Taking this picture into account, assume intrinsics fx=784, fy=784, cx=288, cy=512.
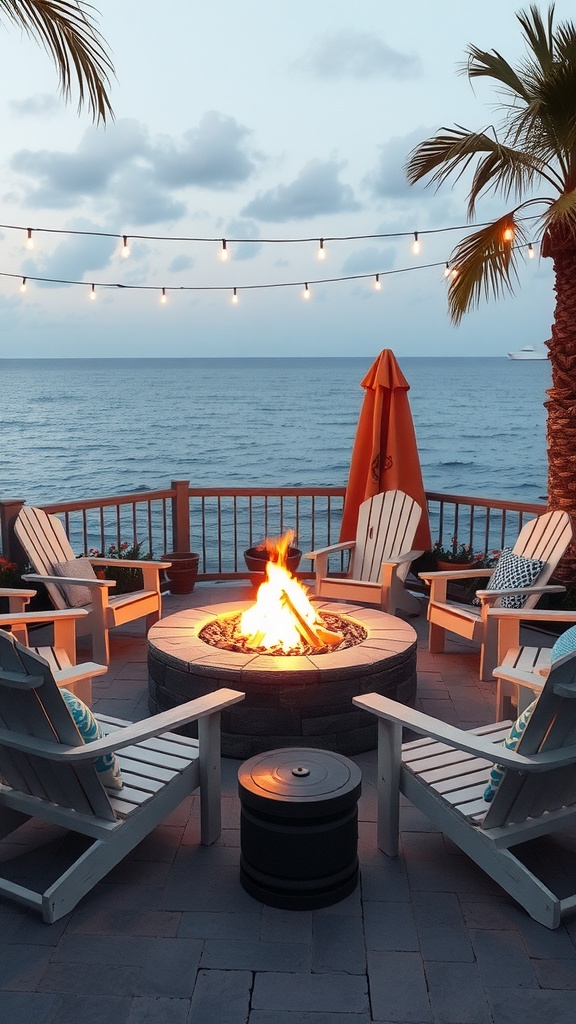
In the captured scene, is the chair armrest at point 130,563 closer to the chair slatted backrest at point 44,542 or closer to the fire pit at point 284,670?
the chair slatted backrest at point 44,542

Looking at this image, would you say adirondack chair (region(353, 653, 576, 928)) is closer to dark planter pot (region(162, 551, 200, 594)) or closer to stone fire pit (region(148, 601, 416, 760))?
stone fire pit (region(148, 601, 416, 760))

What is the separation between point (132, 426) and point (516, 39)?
33002 mm

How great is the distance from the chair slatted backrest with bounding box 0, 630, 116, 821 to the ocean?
72.7ft

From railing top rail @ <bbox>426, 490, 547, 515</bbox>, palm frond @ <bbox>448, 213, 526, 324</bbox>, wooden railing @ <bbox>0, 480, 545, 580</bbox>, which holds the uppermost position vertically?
palm frond @ <bbox>448, 213, 526, 324</bbox>

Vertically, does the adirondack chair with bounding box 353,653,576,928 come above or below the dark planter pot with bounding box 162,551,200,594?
above

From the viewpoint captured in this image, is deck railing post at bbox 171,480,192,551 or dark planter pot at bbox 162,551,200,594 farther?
deck railing post at bbox 171,480,192,551

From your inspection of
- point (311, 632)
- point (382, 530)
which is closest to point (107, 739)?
point (311, 632)

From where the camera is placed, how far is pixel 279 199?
51.8 ft

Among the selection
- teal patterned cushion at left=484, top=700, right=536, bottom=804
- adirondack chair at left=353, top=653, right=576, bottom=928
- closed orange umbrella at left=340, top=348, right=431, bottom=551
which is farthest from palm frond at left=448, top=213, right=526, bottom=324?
teal patterned cushion at left=484, top=700, right=536, bottom=804

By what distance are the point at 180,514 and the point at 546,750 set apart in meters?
4.75

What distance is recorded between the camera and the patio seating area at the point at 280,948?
1.99m

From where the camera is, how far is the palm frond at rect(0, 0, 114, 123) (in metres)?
4.12

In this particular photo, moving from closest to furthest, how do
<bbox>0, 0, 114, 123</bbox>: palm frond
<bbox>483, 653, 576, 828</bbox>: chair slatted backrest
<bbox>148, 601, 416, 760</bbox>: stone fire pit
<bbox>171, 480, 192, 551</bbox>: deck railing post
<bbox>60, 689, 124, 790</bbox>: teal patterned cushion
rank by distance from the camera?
1. <bbox>483, 653, 576, 828</bbox>: chair slatted backrest
2. <bbox>60, 689, 124, 790</bbox>: teal patterned cushion
3. <bbox>148, 601, 416, 760</bbox>: stone fire pit
4. <bbox>0, 0, 114, 123</bbox>: palm frond
5. <bbox>171, 480, 192, 551</bbox>: deck railing post

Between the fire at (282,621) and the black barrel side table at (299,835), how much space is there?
1.31 m
